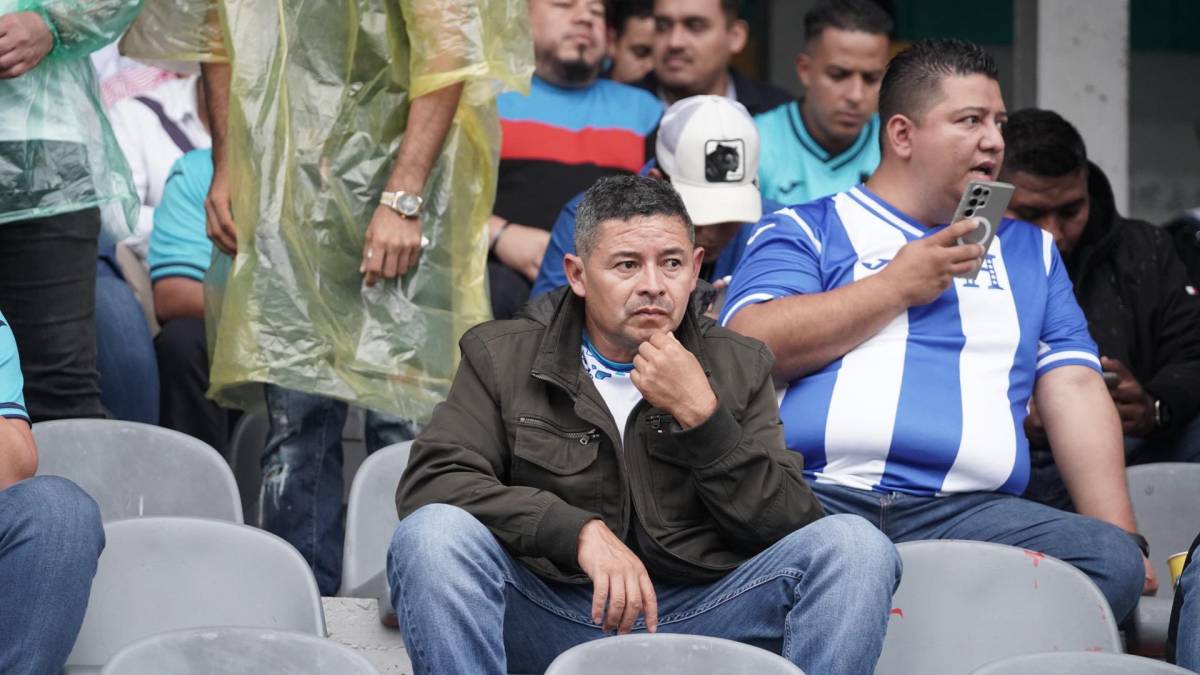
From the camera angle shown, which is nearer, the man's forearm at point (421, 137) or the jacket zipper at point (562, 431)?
the jacket zipper at point (562, 431)

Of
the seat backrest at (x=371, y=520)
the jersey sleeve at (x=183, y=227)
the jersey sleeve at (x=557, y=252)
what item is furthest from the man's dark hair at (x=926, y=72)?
the jersey sleeve at (x=183, y=227)

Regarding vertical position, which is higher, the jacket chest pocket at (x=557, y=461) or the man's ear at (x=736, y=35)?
the man's ear at (x=736, y=35)

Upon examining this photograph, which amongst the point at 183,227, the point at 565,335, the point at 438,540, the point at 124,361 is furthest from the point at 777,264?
the point at 183,227

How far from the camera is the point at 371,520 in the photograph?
130 inches

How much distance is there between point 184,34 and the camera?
3.59 meters

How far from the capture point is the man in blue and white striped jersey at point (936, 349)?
3.19m

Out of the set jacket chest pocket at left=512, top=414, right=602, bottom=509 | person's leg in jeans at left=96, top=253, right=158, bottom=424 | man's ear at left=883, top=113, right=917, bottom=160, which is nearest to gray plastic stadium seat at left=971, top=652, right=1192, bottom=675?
jacket chest pocket at left=512, top=414, right=602, bottom=509

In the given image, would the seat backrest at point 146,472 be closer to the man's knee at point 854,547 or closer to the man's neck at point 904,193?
the man's knee at point 854,547

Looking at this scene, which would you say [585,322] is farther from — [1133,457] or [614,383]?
[1133,457]

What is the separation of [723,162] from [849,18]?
1.03 m

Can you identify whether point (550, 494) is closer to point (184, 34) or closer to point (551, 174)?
point (184, 34)

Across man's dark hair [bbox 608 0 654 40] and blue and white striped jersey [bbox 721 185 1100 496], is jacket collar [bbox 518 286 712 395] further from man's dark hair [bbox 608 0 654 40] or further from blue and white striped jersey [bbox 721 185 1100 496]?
man's dark hair [bbox 608 0 654 40]

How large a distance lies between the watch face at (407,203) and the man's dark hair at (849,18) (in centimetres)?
176

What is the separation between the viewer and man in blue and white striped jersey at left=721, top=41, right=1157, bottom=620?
3188 mm
